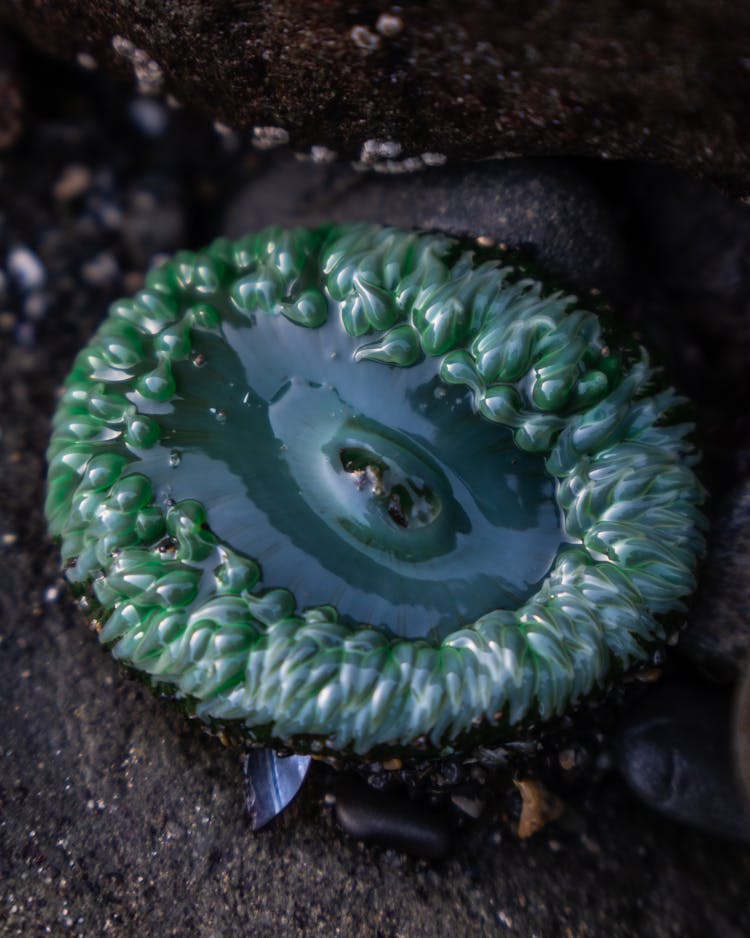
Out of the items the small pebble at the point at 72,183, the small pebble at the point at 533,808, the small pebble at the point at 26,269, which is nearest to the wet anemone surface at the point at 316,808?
the small pebble at the point at 533,808

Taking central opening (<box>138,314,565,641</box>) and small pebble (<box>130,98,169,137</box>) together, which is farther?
small pebble (<box>130,98,169,137</box>)

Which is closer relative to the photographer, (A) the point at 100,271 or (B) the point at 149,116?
(A) the point at 100,271

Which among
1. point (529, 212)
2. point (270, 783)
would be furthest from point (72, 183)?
point (270, 783)

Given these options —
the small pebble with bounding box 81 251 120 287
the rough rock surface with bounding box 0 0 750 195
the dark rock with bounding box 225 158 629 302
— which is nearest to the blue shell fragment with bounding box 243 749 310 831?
the dark rock with bounding box 225 158 629 302

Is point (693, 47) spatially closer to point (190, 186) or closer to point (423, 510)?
point (423, 510)

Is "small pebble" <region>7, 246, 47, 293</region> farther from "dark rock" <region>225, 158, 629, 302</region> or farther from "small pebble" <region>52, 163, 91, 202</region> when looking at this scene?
"dark rock" <region>225, 158, 629, 302</region>

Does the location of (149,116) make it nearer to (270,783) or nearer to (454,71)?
(454,71)
